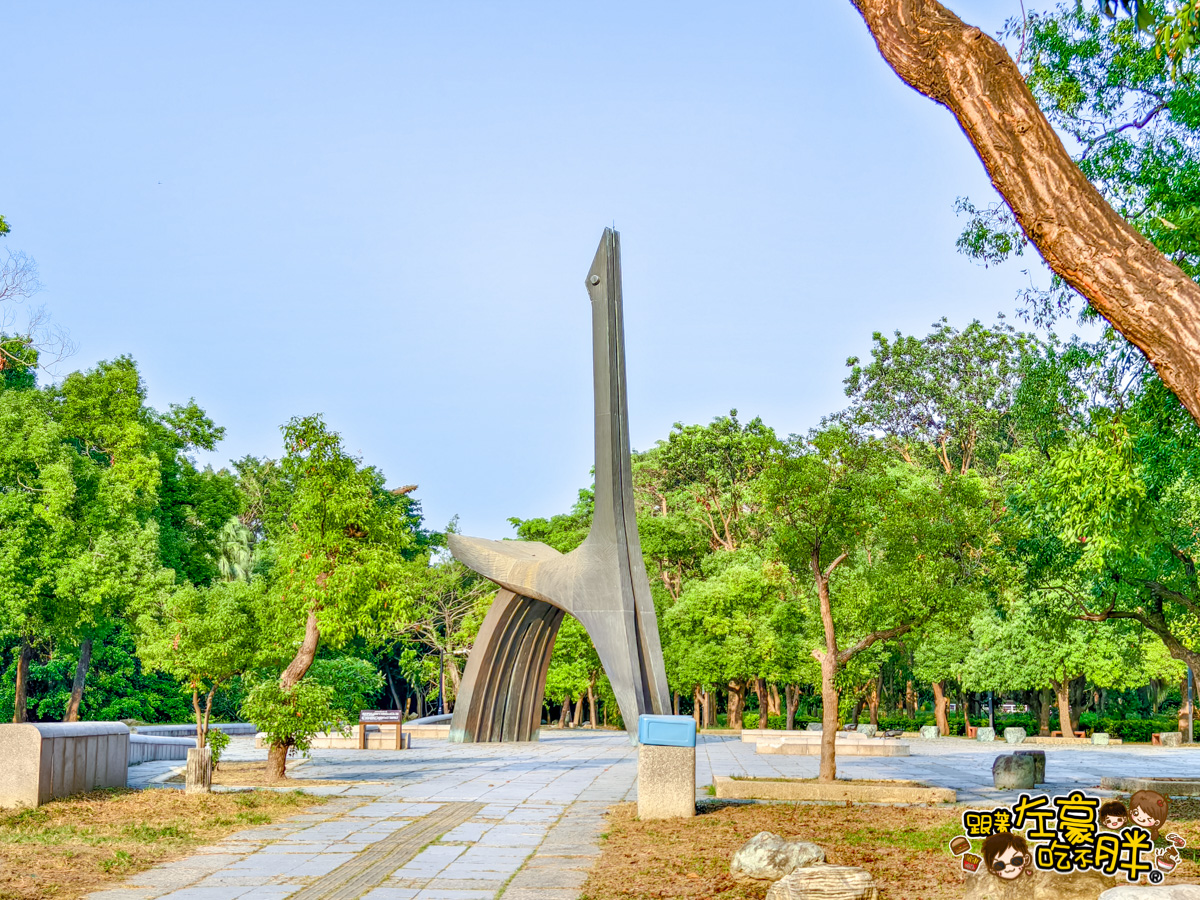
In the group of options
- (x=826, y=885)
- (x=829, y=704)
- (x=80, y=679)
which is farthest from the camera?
(x=80, y=679)

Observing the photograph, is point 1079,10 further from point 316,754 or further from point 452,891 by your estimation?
point 316,754

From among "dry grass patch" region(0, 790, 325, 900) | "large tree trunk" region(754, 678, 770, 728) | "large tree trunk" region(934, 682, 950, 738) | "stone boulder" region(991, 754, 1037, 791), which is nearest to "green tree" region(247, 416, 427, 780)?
"dry grass patch" region(0, 790, 325, 900)

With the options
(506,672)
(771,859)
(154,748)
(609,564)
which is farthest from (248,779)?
(506,672)

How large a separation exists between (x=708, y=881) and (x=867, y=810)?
4.57 m

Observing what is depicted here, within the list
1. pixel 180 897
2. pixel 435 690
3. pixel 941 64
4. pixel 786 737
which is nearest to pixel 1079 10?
pixel 941 64

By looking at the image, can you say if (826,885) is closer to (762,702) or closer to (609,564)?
(609,564)

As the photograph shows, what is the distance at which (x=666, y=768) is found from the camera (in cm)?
1052

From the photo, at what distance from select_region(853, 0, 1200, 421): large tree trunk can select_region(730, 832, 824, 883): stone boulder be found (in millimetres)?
3973

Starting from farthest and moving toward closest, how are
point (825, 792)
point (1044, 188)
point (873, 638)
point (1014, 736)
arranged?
point (1014, 736), point (873, 638), point (825, 792), point (1044, 188)

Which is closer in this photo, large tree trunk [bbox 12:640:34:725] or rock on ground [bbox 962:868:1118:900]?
rock on ground [bbox 962:868:1118:900]

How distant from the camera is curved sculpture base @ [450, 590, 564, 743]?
25.4 meters

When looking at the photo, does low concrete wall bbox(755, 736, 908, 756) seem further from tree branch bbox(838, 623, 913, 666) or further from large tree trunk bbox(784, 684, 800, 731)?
large tree trunk bbox(784, 684, 800, 731)

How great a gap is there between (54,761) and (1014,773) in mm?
12148

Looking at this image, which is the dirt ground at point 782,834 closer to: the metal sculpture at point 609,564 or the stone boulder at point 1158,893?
the stone boulder at point 1158,893
